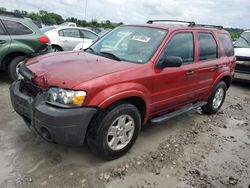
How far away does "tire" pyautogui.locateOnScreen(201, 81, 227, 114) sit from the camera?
5672 millimetres

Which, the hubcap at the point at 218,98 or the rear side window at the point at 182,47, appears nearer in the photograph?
the rear side window at the point at 182,47

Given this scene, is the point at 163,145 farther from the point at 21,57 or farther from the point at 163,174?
the point at 21,57

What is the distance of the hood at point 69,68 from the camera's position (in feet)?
10.5

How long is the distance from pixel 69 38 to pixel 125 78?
7.44 m

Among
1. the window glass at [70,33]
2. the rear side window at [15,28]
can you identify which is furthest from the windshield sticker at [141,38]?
the window glass at [70,33]

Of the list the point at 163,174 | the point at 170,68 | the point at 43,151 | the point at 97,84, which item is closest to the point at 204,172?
the point at 163,174

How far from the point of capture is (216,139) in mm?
4730

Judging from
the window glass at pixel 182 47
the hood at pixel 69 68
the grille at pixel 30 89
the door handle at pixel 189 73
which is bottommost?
the grille at pixel 30 89

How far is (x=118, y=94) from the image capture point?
3357 mm

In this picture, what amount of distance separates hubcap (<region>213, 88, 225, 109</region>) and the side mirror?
227 centimetres

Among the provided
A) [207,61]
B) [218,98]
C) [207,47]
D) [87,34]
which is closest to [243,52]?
[218,98]

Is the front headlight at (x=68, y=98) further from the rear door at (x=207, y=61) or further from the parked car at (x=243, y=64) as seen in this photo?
the parked car at (x=243, y=64)

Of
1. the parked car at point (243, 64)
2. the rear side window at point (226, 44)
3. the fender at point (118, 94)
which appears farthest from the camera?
the parked car at point (243, 64)

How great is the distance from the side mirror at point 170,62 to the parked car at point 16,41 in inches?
161
